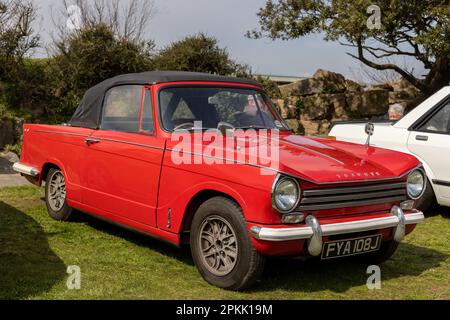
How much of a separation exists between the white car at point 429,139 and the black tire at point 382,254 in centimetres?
216

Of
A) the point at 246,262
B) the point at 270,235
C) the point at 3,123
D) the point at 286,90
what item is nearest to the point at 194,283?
the point at 246,262

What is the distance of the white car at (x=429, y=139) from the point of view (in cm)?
679

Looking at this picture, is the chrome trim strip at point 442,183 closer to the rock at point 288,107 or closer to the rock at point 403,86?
the rock at point 288,107

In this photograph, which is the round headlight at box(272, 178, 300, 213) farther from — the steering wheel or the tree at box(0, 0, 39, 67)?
the tree at box(0, 0, 39, 67)

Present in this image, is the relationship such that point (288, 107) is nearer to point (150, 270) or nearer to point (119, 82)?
point (119, 82)

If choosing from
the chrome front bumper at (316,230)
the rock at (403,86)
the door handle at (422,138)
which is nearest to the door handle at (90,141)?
the chrome front bumper at (316,230)

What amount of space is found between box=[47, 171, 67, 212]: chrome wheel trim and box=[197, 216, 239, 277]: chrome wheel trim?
251 cm

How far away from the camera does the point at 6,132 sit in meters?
12.7

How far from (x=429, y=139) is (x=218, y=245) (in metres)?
3.70

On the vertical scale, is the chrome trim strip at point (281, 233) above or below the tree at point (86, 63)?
below

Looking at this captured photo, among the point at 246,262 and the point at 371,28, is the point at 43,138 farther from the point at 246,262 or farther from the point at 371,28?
the point at 371,28

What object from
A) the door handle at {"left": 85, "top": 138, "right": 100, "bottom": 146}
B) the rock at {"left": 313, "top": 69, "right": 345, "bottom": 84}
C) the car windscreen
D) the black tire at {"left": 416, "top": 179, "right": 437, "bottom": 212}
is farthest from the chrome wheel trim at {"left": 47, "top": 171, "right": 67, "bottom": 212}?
the rock at {"left": 313, "top": 69, "right": 345, "bottom": 84}

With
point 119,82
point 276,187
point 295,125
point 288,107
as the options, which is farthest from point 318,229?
point 288,107

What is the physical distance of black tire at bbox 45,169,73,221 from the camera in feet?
21.0
